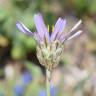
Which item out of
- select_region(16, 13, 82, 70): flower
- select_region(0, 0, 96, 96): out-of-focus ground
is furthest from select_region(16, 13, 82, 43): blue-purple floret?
select_region(0, 0, 96, 96): out-of-focus ground

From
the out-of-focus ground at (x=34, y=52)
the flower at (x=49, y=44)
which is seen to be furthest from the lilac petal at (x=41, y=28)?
the out-of-focus ground at (x=34, y=52)

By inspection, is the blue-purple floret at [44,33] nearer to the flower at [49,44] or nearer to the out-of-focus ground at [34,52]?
the flower at [49,44]

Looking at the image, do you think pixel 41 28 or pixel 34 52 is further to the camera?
pixel 34 52

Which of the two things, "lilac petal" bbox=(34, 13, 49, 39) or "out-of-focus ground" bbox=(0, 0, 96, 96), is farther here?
"out-of-focus ground" bbox=(0, 0, 96, 96)

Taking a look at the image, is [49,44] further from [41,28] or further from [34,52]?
[34,52]

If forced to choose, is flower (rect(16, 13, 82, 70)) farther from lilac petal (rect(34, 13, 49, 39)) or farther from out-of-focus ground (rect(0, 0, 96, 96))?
out-of-focus ground (rect(0, 0, 96, 96))

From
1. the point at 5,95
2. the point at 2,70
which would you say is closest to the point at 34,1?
the point at 2,70

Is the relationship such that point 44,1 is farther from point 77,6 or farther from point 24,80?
point 24,80

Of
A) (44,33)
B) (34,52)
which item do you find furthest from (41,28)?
(34,52)
